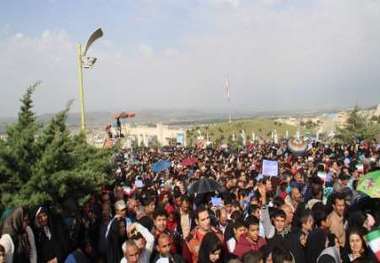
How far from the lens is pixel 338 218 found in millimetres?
6766

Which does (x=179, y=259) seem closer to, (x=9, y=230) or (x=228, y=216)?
(x=9, y=230)

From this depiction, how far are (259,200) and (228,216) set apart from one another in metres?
1.28

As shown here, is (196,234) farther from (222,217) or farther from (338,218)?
(222,217)

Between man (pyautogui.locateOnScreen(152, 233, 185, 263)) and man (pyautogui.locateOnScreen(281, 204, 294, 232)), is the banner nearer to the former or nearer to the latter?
man (pyautogui.locateOnScreen(281, 204, 294, 232))

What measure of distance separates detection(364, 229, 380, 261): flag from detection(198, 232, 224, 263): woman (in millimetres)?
1389

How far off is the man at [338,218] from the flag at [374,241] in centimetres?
152

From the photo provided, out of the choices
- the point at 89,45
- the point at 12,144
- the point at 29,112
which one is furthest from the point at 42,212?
the point at 89,45

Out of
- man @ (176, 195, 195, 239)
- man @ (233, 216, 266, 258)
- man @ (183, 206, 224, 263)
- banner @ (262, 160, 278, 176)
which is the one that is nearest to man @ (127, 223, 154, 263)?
man @ (183, 206, 224, 263)

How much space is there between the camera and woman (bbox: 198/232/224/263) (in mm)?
5195

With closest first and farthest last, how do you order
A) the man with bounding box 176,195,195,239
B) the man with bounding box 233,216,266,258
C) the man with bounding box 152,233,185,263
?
the man with bounding box 152,233,185,263 < the man with bounding box 233,216,266,258 < the man with bounding box 176,195,195,239

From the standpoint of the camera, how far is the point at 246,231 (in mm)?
6137

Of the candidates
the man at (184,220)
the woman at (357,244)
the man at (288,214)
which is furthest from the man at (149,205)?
the woman at (357,244)

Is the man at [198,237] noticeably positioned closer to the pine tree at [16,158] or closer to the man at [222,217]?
the man at [222,217]

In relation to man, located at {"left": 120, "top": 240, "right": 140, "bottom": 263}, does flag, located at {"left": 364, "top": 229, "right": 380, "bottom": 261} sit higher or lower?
higher
